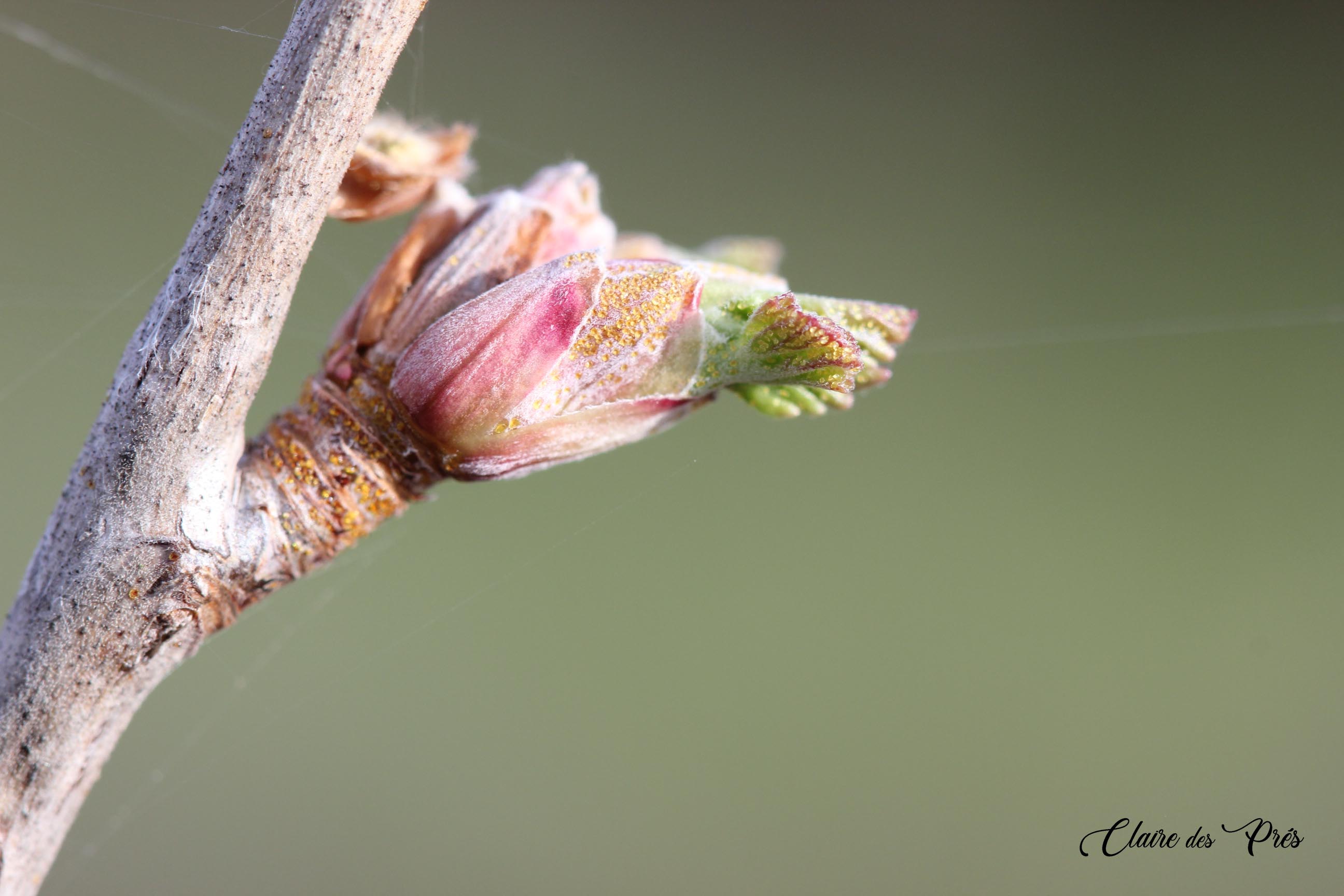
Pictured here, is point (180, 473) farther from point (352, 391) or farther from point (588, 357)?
point (588, 357)

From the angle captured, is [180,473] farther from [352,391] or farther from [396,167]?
[396,167]

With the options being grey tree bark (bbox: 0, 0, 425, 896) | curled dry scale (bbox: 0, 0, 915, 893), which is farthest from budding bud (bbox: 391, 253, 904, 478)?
grey tree bark (bbox: 0, 0, 425, 896)

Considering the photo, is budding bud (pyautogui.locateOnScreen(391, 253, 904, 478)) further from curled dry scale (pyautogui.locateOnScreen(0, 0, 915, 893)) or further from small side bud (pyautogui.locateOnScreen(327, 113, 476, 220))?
small side bud (pyautogui.locateOnScreen(327, 113, 476, 220))

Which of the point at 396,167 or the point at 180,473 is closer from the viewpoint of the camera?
the point at 180,473

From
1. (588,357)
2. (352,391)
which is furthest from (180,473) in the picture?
(588,357)

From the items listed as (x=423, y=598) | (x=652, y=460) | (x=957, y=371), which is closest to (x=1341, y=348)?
(x=957, y=371)

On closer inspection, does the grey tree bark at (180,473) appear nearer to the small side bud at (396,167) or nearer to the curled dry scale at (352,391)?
the curled dry scale at (352,391)

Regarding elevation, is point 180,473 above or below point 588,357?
below
